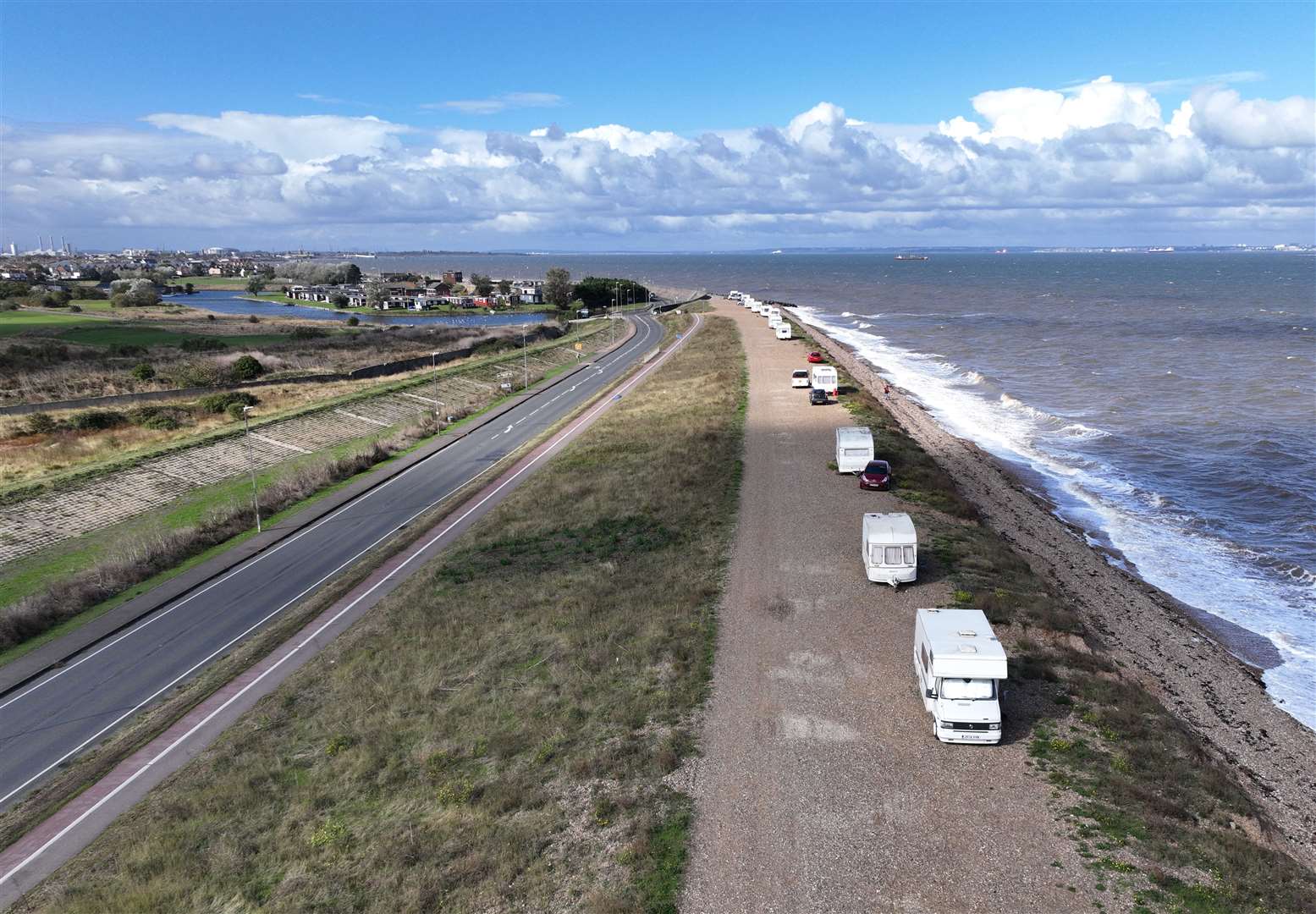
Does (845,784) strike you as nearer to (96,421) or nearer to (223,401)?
(96,421)

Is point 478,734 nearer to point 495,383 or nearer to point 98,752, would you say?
point 98,752

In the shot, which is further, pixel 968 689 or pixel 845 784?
pixel 968 689

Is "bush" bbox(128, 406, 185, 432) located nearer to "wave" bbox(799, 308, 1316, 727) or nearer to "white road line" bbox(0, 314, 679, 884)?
"white road line" bbox(0, 314, 679, 884)

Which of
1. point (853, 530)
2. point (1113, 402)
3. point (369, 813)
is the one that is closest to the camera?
point (369, 813)

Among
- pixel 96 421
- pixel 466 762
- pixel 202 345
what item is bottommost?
pixel 466 762

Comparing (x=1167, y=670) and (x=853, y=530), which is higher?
(x=853, y=530)

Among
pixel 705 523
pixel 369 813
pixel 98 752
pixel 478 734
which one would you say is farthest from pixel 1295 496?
pixel 98 752

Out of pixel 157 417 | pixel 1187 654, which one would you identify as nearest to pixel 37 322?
pixel 157 417
